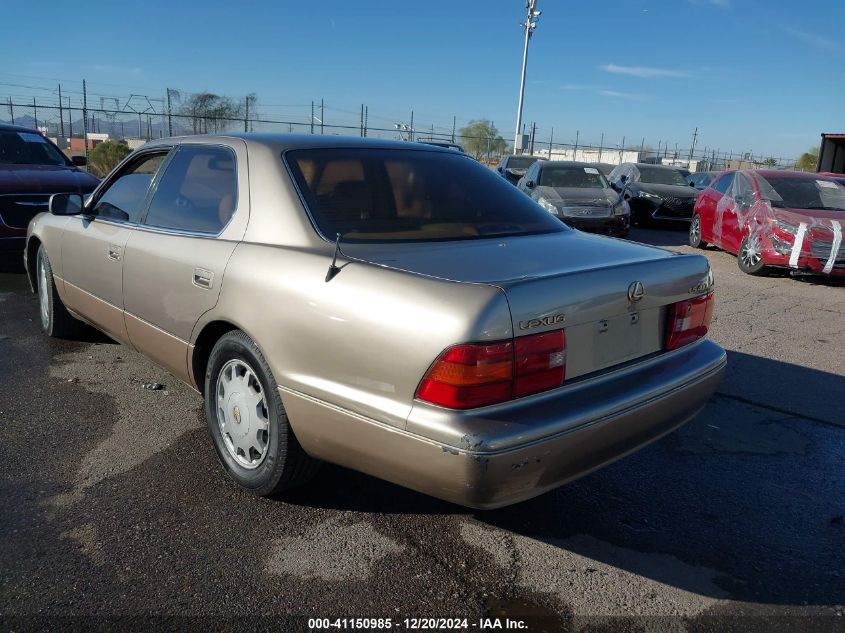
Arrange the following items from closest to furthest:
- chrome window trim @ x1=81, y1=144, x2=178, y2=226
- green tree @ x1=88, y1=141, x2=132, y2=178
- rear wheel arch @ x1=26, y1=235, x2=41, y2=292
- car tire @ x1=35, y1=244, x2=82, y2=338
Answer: chrome window trim @ x1=81, y1=144, x2=178, y2=226, car tire @ x1=35, y1=244, x2=82, y2=338, rear wheel arch @ x1=26, y1=235, x2=41, y2=292, green tree @ x1=88, y1=141, x2=132, y2=178

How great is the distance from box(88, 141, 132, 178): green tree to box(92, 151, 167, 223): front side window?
58.7ft

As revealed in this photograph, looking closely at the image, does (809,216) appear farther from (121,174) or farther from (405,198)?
(121,174)

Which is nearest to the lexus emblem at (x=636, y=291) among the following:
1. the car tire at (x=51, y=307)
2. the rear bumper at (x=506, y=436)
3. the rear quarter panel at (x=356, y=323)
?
the rear bumper at (x=506, y=436)

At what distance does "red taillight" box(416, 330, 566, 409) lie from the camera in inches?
83.8

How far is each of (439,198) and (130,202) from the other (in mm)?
1927

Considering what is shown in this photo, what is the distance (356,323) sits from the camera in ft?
7.63

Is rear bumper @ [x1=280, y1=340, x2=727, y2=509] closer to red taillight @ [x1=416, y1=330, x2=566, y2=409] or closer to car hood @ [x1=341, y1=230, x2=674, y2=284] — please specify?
red taillight @ [x1=416, y1=330, x2=566, y2=409]

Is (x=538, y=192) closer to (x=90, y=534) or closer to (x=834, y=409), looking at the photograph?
(x=834, y=409)

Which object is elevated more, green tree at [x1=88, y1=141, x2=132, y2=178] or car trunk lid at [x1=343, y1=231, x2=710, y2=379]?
car trunk lid at [x1=343, y1=231, x2=710, y2=379]

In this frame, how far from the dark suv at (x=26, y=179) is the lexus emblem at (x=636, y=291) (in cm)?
647

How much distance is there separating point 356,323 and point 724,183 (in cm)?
981

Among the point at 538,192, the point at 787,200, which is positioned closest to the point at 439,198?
the point at 787,200

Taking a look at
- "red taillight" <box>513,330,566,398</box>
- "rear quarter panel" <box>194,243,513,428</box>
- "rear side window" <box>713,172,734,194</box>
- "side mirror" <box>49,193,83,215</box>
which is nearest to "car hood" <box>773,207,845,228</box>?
"rear side window" <box>713,172,734,194</box>

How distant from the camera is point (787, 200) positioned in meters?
8.91
